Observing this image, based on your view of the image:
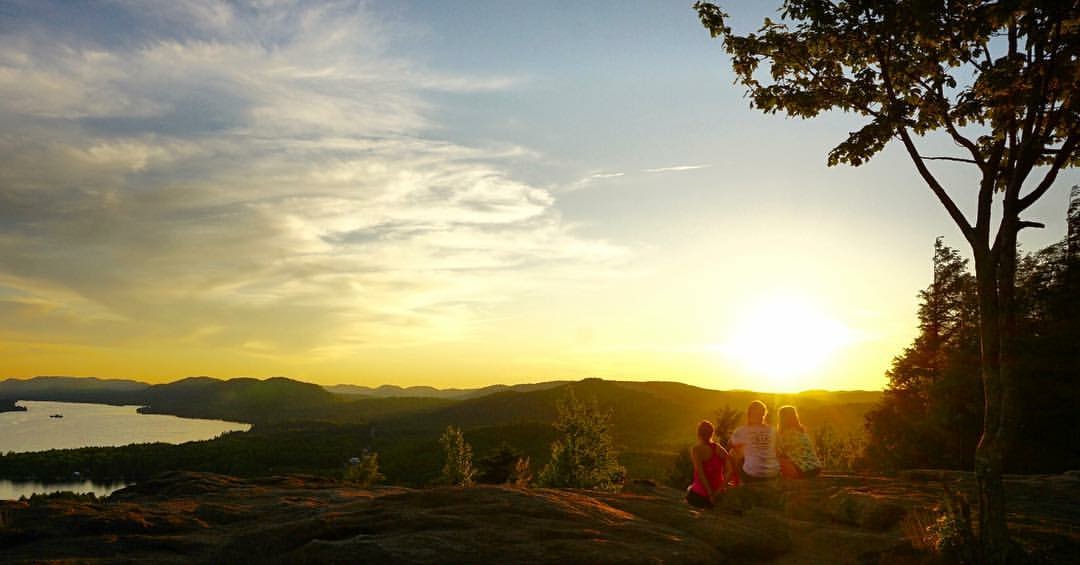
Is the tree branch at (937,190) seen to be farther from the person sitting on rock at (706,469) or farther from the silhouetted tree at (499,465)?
the silhouetted tree at (499,465)

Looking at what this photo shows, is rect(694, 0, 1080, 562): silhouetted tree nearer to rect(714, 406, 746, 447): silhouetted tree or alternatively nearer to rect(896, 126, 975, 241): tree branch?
rect(896, 126, 975, 241): tree branch

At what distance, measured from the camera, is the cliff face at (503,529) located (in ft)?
35.1

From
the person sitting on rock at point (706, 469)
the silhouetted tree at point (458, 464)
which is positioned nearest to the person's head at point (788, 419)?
the person sitting on rock at point (706, 469)

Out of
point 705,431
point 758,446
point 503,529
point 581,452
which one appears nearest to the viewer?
point 503,529

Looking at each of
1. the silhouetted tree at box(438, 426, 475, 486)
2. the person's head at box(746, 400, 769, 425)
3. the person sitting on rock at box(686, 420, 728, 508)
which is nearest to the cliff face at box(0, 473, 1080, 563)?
the person sitting on rock at box(686, 420, 728, 508)

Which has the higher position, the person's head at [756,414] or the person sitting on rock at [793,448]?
the person's head at [756,414]

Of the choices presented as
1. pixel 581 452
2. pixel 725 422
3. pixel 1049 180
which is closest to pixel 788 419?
pixel 1049 180

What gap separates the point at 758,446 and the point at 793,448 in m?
1.68

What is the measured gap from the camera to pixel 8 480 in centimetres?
15038

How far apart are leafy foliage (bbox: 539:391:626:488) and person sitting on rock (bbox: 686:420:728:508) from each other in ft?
100

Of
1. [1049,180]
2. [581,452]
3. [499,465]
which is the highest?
[1049,180]

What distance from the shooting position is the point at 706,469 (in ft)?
51.2

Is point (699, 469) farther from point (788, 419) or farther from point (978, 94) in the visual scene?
point (978, 94)

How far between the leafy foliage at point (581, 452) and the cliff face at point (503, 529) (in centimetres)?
3094
